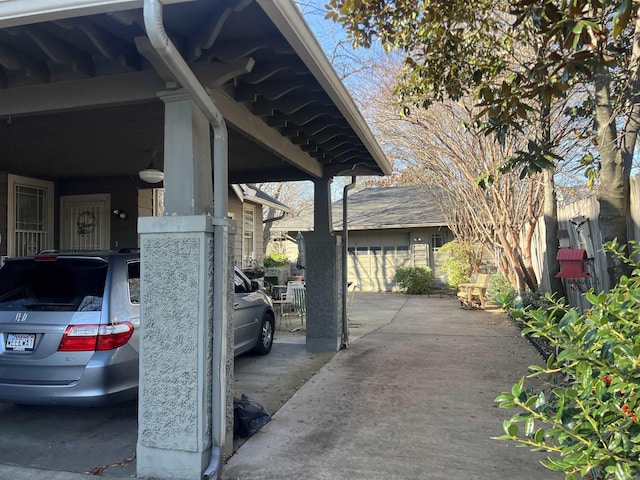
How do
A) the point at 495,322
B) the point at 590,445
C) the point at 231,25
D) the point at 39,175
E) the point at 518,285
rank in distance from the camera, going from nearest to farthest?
the point at 590,445, the point at 231,25, the point at 39,175, the point at 495,322, the point at 518,285

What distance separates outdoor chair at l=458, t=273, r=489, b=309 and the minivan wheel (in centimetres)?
669

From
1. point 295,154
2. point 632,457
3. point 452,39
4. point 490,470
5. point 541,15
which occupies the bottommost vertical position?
point 490,470

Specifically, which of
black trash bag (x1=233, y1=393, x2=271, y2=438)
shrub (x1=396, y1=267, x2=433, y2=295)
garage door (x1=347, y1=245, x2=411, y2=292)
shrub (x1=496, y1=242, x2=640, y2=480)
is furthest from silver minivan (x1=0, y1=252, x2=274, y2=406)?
garage door (x1=347, y1=245, x2=411, y2=292)

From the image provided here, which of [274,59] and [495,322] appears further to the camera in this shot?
[495,322]

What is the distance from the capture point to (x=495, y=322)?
10375 millimetres

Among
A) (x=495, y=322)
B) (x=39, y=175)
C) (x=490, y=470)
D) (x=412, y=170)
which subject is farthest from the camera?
(x=412, y=170)

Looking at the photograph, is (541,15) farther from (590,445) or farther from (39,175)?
(39,175)

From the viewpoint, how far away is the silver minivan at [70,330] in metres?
3.89

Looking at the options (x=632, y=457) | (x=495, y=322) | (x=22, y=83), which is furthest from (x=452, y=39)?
(x=495, y=322)

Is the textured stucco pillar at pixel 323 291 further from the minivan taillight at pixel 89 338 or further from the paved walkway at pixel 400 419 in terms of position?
the minivan taillight at pixel 89 338

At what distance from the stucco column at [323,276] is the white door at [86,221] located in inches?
166

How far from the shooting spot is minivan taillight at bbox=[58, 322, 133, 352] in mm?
3904

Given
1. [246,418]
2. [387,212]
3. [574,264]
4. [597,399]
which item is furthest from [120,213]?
[387,212]

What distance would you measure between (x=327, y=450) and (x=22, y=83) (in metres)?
3.95
